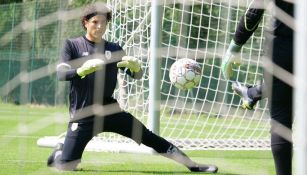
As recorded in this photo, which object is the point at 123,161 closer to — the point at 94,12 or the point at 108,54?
the point at 108,54

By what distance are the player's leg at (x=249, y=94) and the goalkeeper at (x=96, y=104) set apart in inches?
23.4

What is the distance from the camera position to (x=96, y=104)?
538cm

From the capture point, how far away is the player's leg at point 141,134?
533cm

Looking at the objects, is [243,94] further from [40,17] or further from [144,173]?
[40,17]

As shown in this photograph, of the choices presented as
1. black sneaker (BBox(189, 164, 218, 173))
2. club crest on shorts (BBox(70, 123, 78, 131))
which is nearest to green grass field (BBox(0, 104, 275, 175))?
black sneaker (BBox(189, 164, 218, 173))

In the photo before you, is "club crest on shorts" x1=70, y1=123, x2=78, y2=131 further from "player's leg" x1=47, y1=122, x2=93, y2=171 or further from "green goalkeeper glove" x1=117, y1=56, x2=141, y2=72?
"green goalkeeper glove" x1=117, y1=56, x2=141, y2=72

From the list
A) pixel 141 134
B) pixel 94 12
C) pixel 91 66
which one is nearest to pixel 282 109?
pixel 91 66

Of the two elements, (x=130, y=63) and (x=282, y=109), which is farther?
(x=130, y=63)

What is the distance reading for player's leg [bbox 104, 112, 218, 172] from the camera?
533 centimetres

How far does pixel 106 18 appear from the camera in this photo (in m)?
5.37

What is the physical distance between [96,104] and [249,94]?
113 centimetres

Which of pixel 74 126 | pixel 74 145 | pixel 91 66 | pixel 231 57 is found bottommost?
pixel 74 145

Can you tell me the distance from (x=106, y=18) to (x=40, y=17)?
35.2 feet

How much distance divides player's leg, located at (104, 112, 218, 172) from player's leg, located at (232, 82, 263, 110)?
2.07ft
